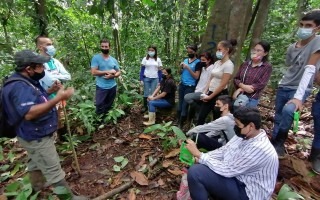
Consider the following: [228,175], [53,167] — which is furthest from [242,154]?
[53,167]

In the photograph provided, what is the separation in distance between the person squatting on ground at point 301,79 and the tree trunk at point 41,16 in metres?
6.17

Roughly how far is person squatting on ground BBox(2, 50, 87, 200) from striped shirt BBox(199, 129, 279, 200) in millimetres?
1972

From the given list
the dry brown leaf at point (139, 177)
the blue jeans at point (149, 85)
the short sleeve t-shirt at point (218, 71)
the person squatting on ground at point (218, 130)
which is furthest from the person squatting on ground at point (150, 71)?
the dry brown leaf at point (139, 177)

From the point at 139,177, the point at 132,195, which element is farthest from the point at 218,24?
the point at 132,195

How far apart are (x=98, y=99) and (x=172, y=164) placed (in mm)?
2510

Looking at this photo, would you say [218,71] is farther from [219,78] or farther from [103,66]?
[103,66]

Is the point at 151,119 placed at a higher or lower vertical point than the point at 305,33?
lower

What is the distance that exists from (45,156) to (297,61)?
11.6 ft

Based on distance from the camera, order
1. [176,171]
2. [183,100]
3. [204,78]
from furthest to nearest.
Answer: [183,100] → [204,78] → [176,171]

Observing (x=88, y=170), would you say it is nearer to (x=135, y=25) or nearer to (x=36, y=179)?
(x=36, y=179)

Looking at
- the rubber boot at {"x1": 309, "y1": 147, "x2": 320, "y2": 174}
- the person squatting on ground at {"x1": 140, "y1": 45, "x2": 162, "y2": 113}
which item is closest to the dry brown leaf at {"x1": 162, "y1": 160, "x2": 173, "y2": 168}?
the rubber boot at {"x1": 309, "y1": 147, "x2": 320, "y2": 174}

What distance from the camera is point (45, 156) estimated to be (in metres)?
3.08

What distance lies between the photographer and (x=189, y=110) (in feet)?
16.9

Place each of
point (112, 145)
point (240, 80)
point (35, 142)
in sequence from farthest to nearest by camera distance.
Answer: point (112, 145)
point (240, 80)
point (35, 142)
